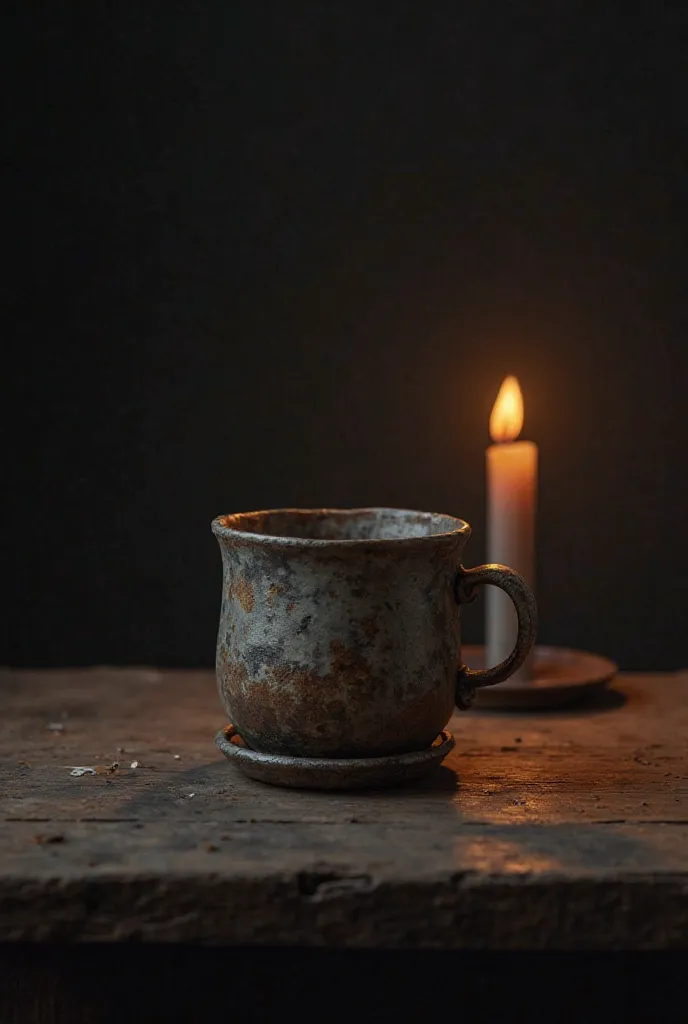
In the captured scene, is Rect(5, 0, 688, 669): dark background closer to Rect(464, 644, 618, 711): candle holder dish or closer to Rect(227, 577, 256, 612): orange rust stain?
Rect(464, 644, 618, 711): candle holder dish

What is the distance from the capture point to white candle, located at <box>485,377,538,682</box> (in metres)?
1.16

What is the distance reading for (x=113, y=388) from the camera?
4.69 feet

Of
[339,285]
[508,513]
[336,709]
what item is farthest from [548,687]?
[339,285]

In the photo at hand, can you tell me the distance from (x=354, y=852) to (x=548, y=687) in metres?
0.41

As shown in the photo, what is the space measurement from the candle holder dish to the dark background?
0.25 m

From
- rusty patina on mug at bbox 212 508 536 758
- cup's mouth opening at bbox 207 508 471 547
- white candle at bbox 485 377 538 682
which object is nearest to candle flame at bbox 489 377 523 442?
white candle at bbox 485 377 538 682

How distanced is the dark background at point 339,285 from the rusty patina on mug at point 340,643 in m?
0.54

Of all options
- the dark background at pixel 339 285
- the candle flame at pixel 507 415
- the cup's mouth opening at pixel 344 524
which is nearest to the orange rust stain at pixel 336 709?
the cup's mouth opening at pixel 344 524

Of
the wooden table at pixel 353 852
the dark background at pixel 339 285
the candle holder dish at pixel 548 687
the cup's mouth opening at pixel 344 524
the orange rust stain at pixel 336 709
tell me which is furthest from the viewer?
the dark background at pixel 339 285

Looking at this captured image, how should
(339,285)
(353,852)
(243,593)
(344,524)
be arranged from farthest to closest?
(339,285), (344,524), (243,593), (353,852)

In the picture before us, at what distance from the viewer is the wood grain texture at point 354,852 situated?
73 cm

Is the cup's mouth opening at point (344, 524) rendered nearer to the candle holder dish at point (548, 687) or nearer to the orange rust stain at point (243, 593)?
the orange rust stain at point (243, 593)

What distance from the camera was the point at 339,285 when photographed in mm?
1406

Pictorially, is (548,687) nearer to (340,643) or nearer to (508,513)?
(508,513)
